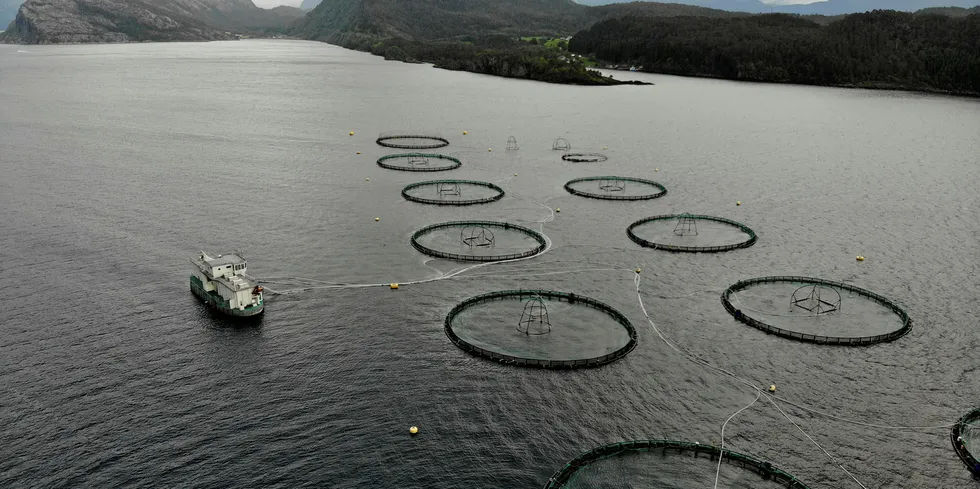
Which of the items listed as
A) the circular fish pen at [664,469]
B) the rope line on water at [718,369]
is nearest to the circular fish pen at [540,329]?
the rope line on water at [718,369]

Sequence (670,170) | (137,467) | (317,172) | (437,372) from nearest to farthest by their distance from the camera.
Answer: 1. (137,467)
2. (437,372)
3. (317,172)
4. (670,170)

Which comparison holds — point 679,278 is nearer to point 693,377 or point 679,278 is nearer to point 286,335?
point 693,377

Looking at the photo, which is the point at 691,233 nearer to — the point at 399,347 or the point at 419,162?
the point at 399,347

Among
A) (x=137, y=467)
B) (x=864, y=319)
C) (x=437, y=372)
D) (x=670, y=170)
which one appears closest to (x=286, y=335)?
(x=437, y=372)

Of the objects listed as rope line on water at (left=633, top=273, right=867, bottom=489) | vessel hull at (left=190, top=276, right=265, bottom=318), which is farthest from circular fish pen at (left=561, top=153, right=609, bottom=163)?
vessel hull at (left=190, top=276, right=265, bottom=318)

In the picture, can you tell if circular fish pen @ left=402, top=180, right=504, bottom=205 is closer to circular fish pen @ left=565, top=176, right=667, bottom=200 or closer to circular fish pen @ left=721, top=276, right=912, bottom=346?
circular fish pen @ left=565, top=176, right=667, bottom=200

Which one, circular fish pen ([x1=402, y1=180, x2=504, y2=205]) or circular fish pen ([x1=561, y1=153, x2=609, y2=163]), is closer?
circular fish pen ([x1=402, y1=180, x2=504, y2=205])

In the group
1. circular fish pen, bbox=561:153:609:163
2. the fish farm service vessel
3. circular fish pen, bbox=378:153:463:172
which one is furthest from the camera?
circular fish pen, bbox=561:153:609:163
